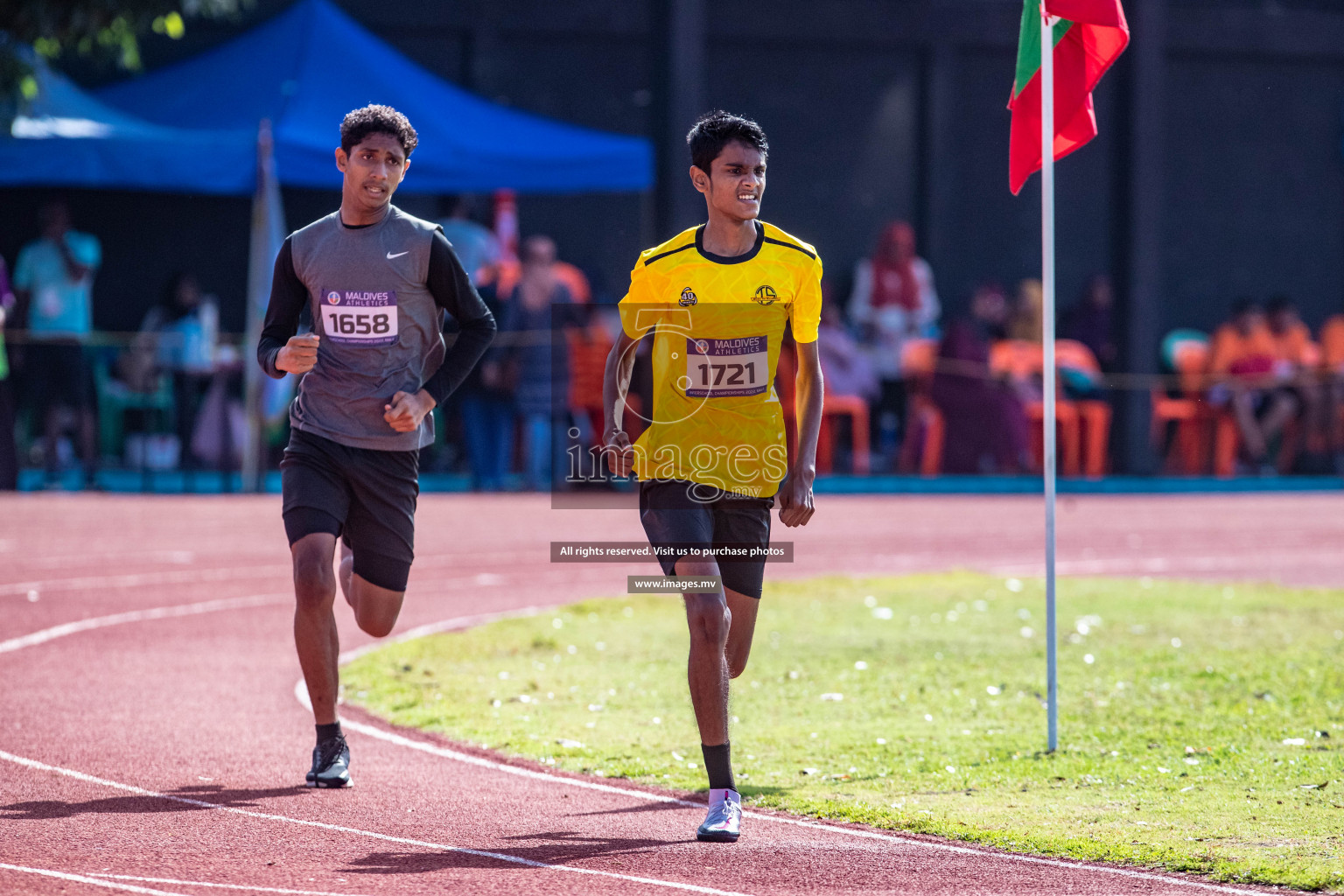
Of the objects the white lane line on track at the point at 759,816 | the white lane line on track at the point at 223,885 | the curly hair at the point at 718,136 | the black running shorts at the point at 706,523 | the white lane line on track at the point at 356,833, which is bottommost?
the white lane line on track at the point at 759,816

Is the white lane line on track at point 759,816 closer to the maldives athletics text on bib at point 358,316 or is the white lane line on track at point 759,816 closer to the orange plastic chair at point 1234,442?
the maldives athletics text on bib at point 358,316

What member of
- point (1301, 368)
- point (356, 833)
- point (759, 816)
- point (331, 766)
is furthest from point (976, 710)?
point (1301, 368)

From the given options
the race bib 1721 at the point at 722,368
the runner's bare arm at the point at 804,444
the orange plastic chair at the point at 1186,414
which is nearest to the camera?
the runner's bare arm at the point at 804,444

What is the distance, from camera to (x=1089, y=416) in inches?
918

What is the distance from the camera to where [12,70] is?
18375mm

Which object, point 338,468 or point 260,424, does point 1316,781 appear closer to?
point 338,468

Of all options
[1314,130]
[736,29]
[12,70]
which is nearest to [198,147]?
[12,70]

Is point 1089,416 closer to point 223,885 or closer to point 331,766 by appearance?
point 331,766

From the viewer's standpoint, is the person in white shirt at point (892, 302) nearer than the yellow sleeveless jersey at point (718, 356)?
No

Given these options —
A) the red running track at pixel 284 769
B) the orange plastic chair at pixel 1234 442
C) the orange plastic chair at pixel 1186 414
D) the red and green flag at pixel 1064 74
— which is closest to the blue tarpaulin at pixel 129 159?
the red running track at pixel 284 769

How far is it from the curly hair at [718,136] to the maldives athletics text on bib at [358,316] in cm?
129

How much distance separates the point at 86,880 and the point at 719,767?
1.92 m

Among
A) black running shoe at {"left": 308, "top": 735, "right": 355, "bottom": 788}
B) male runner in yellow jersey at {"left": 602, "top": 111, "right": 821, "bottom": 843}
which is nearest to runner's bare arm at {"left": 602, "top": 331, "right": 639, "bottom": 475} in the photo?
male runner in yellow jersey at {"left": 602, "top": 111, "right": 821, "bottom": 843}

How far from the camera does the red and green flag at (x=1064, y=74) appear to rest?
7.98 meters
